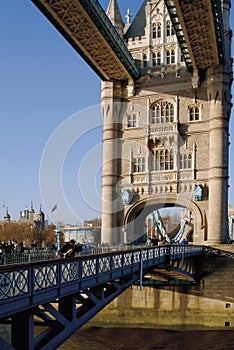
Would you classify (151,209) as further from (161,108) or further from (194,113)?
(194,113)

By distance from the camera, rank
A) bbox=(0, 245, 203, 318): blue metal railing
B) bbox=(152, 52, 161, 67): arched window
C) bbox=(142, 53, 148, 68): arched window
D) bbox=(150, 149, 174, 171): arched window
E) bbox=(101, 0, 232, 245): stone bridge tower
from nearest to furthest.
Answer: bbox=(0, 245, 203, 318): blue metal railing < bbox=(101, 0, 232, 245): stone bridge tower < bbox=(150, 149, 174, 171): arched window < bbox=(152, 52, 161, 67): arched window < bbox=(142, 53, 148, 68): arched window

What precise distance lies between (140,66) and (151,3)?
566 cm

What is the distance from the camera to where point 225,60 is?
107 ft

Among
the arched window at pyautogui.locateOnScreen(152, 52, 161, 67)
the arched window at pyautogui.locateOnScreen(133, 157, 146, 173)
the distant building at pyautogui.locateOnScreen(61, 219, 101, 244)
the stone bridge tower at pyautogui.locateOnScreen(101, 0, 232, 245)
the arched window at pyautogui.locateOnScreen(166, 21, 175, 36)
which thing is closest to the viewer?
the stone bridge tower at pyautogui.locateOnScreen(101, 0, 232, 245)

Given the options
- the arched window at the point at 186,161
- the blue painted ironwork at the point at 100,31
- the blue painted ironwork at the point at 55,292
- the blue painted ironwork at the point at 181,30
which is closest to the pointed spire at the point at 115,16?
the blue painted ironwork at the point at 100,31

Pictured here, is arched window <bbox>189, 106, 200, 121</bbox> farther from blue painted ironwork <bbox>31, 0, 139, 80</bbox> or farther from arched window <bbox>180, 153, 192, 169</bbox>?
blue painted ironwork <bbox>31, 0, 139, 80</bbox>

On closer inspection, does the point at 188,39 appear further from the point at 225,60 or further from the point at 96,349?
the point at 96,349

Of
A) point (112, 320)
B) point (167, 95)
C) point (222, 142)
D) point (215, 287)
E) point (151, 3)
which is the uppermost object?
point (151, 3)

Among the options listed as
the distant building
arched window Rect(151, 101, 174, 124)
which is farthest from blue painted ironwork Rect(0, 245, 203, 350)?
the distant building

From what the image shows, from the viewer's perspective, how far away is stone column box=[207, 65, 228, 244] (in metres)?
31.9

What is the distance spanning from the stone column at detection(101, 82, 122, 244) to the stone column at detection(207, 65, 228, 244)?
7.43m

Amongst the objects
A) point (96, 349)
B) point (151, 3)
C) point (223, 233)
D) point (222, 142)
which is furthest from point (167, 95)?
point (96, 349)

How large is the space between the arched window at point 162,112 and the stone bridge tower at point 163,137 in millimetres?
77

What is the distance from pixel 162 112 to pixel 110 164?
573 centimetres
